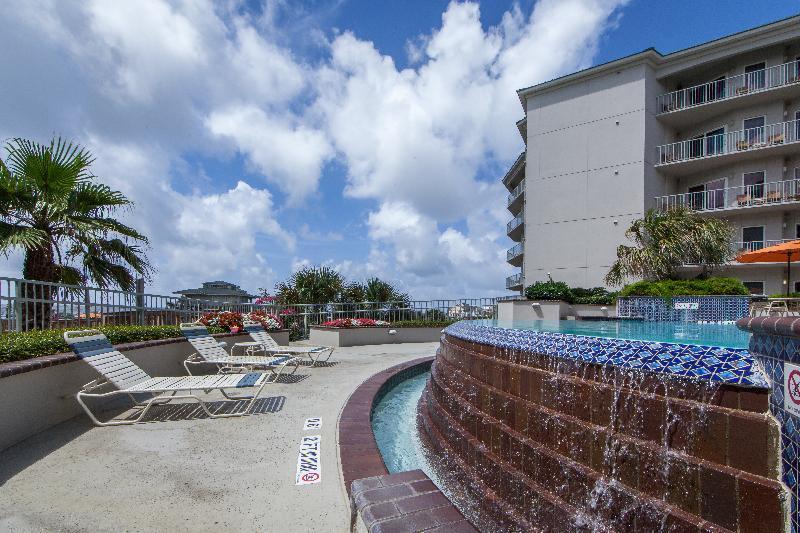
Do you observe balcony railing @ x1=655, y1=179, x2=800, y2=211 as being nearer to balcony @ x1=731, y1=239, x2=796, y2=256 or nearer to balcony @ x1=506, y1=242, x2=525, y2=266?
balcony @ x1=731, y1=239, x2=796, y2=256

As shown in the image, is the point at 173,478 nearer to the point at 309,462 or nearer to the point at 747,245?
the point at 309,462

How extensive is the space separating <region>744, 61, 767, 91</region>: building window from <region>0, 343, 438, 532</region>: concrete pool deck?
25.9 m

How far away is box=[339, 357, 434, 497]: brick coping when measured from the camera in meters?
3.44

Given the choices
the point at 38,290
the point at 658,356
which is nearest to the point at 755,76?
the point at 658,356

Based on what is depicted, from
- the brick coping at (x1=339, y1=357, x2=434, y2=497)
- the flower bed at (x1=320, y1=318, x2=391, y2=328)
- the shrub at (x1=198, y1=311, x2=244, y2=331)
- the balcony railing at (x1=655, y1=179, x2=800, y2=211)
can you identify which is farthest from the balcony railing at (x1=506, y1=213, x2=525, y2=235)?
the brick coping at (x1=339, y1=357, x2=434, y2=497)

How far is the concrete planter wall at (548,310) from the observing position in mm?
16516

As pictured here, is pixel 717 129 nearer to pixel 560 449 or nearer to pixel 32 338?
pixel 560 449

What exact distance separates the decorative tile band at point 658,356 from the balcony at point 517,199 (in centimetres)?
2545

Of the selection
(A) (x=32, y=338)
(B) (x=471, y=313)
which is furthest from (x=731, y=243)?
(A) (x=32, y=338)

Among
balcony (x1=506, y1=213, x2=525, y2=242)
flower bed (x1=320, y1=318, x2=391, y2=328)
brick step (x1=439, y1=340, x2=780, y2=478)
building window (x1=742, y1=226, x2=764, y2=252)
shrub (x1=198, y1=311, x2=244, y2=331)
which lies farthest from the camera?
balcony (x1=506, y1=213, x2=525, y2=242)

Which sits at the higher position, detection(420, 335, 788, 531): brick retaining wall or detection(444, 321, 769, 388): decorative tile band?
detection(444, 321, 769, 388): decorative tile band

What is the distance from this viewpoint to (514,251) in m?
30.5

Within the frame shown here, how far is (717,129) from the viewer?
21438mm

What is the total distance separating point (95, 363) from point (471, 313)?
14084 millimetres
